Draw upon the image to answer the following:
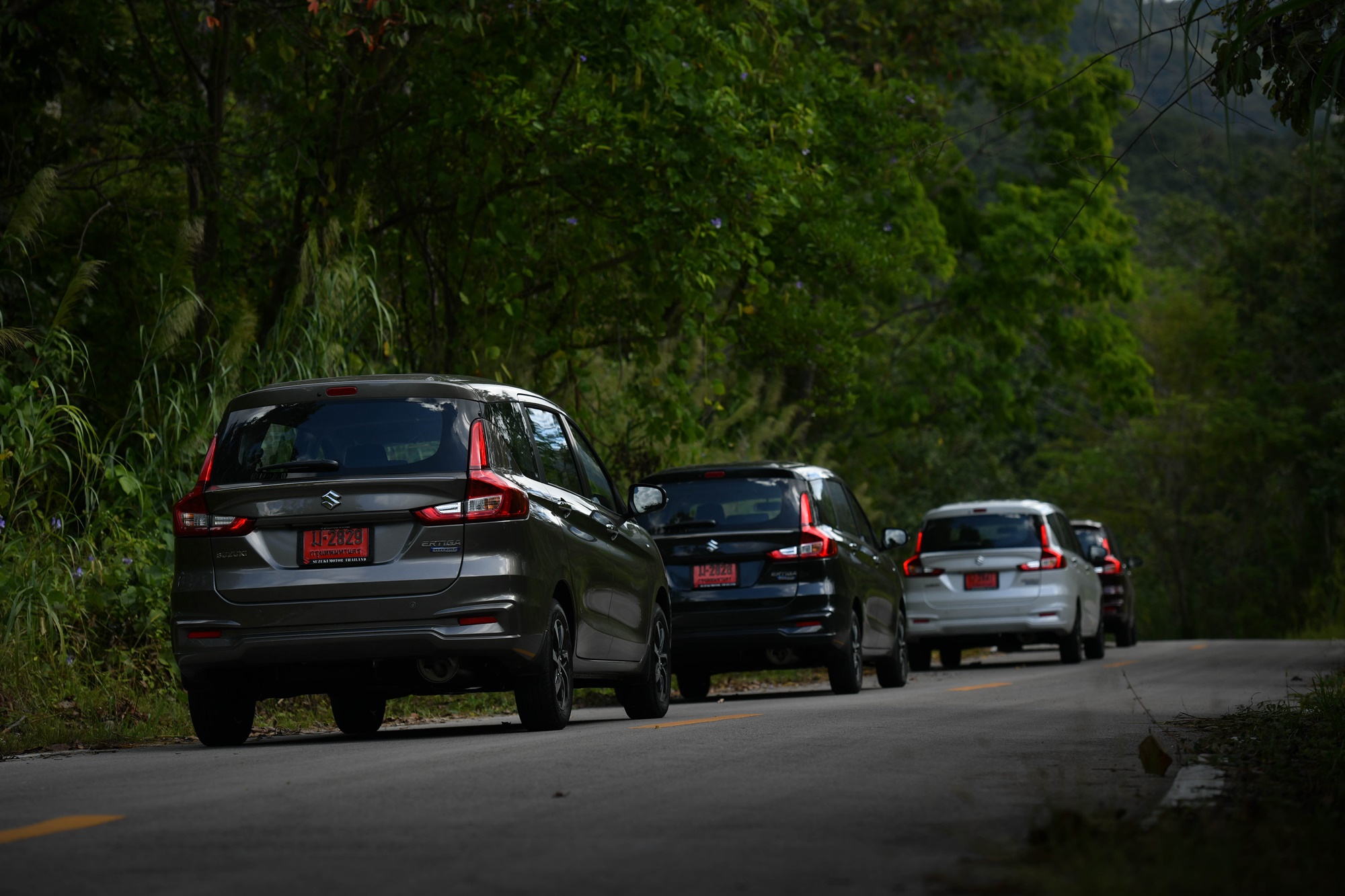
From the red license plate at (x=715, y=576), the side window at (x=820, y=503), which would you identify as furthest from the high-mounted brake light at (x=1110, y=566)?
the red license plate at (x=715, y=576)

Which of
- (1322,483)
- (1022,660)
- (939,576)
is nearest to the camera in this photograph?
(939,576)

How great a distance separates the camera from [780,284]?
23.6 m

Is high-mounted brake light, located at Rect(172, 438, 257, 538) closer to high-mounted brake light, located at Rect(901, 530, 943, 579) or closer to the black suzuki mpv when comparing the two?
the black suzuki mpv

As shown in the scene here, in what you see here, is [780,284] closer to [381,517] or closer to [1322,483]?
[381,517]

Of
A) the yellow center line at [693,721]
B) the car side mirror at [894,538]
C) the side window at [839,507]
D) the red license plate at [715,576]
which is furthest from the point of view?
the car side mirror at [894,538]

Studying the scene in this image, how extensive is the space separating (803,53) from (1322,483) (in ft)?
86.3

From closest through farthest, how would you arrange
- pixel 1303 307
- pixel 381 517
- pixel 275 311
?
pixel 381 517
pixel 275 311
pixel 1303 307

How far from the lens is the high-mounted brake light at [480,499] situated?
32.1 feet

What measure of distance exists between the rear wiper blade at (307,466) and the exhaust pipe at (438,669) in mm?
1144

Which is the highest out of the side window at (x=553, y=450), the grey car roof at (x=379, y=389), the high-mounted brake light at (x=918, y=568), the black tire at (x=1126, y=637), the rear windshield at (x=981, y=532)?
the grey car roof at (x=379, y=389)

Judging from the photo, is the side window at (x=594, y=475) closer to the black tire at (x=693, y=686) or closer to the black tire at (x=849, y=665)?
the black tire at (x=849, y=665)

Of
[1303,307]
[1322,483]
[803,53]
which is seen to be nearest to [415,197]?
[803,53]

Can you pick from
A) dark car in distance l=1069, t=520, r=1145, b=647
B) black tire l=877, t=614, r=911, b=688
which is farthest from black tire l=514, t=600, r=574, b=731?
dark car in distance l=1069, t=520, r=1145, b=647

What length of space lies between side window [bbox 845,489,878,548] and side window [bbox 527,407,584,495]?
20.5 feet
